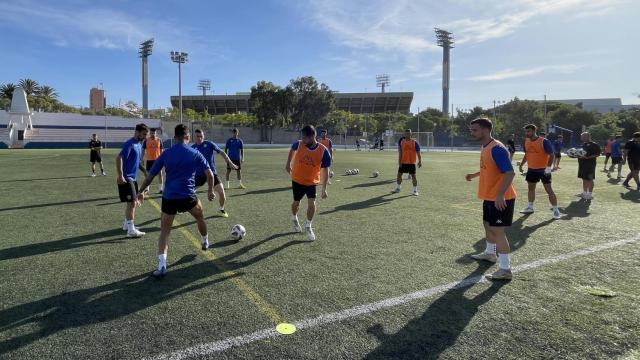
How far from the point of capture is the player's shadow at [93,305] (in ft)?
12.4

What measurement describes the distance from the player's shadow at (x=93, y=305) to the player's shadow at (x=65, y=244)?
85.8 inches

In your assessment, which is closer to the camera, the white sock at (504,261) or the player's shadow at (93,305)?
the player's shadow at (93,305)

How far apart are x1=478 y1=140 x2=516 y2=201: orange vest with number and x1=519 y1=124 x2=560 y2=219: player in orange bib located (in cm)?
444

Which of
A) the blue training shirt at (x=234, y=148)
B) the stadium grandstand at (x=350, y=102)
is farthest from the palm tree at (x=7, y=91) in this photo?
the blue training shirt at (x=234, y=148)

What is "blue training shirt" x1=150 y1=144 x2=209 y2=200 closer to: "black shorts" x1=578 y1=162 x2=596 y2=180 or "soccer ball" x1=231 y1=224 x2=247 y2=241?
"soccer ball" x1=231 y1=224 x2=247 y2=241

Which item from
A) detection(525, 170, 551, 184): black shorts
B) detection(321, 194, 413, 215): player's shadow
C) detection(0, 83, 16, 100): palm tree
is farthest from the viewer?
detection(0, 83, 16, 100): palm tree

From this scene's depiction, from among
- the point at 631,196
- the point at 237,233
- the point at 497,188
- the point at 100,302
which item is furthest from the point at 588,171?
the point at 100,302

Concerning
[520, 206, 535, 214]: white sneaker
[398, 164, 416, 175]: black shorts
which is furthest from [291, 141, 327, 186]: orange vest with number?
[398, 164, 416, 175]: black shorts

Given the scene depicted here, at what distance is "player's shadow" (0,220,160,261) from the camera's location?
6.27m

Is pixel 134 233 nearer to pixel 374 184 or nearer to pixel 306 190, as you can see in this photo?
pixel 306 190

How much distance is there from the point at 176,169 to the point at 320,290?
2398 mm

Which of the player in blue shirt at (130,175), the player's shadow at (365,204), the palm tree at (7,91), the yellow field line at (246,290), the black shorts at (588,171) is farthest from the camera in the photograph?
the palm tree at (7,91)

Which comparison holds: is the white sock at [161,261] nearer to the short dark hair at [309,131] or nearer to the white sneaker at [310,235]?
the white sneaker at [310,235]

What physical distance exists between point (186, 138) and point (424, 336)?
380cm
